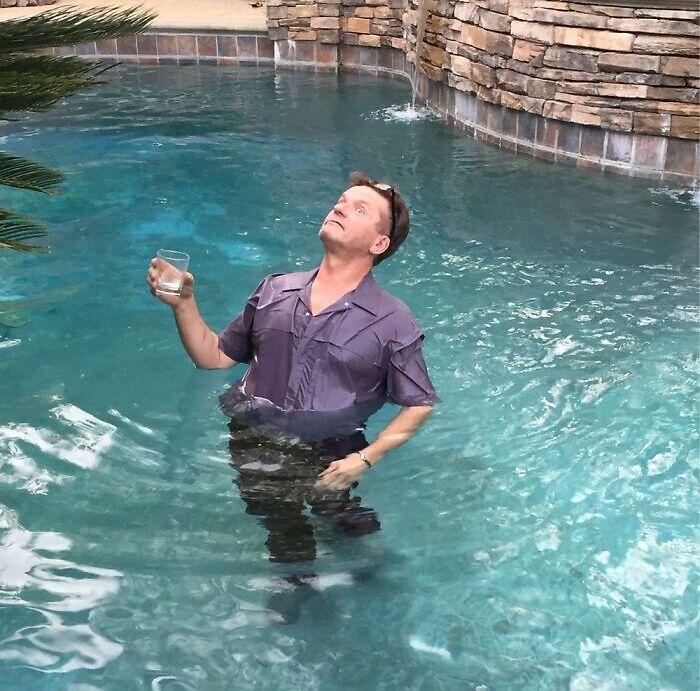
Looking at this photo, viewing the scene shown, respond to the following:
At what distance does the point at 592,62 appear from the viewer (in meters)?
7.27

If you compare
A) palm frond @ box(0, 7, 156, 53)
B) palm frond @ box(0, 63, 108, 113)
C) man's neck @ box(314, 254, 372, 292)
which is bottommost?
man's neck @ box(314, 254, 372, 292)

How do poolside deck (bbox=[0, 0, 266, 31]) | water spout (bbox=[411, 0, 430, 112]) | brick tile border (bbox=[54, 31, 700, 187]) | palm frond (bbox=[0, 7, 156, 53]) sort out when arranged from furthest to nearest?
poolside deck (bbox=[0, 0, 266, 31]), water spout (bbox=[411, 0, 430, 112]), brick tile border (bbox=[54, 31, 700, 187]), palm frond (bbox=[0, 7, 156, 53])

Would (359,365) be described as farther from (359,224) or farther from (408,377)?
(359,224)

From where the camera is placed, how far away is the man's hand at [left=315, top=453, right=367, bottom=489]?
8.96 feet

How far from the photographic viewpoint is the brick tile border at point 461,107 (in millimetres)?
7270

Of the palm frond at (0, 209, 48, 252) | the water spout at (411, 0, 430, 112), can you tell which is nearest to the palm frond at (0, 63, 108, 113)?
the palm frond at (0, 209, 48, 252)

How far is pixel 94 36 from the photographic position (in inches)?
116

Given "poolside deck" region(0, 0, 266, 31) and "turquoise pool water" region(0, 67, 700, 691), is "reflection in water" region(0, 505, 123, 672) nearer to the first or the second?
"turquoise pool water" region(0, 67, 700, 691)

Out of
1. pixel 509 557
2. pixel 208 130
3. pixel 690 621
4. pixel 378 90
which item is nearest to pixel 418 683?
pixel 509 557

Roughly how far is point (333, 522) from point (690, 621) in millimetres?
1189

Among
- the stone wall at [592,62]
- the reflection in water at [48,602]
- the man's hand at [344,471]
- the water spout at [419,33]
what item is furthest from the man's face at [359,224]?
the water spout at [419,33]

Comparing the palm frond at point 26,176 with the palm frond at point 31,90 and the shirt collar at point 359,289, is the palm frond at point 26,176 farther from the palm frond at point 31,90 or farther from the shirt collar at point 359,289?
the shirt collar at point 359,289

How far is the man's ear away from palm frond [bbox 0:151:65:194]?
102 centimetres

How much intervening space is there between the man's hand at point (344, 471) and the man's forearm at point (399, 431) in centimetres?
4
